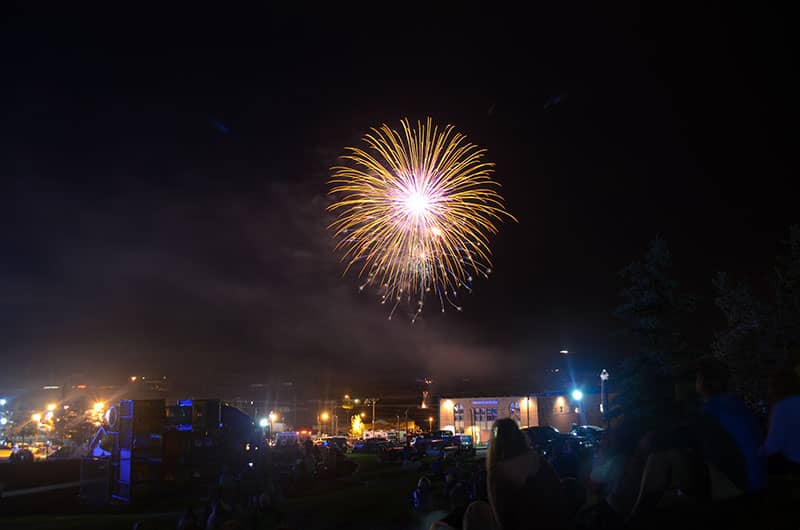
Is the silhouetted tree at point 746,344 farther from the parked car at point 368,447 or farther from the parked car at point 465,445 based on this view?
the parked car at point 368,447

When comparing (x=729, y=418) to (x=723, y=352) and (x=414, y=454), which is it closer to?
(x=723, y=352)

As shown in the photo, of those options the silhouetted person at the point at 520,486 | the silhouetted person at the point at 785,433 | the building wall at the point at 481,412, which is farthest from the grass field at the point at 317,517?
the building wall at the point at 481,412

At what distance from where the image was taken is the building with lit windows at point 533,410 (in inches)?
2135

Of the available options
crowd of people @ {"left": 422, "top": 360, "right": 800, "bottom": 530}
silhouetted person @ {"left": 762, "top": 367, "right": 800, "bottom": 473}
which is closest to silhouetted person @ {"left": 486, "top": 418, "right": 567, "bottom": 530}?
crowd of people @ {"left": 422, "top": 360, "right": 800, "bottom": 530}

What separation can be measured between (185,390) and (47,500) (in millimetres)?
63127

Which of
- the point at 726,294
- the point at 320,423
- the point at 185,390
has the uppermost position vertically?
the point at 726,294

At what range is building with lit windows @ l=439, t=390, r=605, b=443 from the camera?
54219mm

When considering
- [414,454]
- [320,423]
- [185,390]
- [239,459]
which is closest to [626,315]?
[414,454]

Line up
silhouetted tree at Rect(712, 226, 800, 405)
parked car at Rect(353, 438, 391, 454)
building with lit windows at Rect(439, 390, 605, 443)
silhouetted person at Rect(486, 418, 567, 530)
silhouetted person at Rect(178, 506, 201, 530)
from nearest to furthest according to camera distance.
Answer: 1. silhouetted person at Rect(486, 418, 567, 530)
2. silhouetted person at Rect(178, 506, 201, 530)
3. silhouetted tree at Rect(712, 226, 800, 405)
4. parked car at Rect(353, 438, 391, 454)
5. building with lit windows at Rect(439, 390, 605, 443)

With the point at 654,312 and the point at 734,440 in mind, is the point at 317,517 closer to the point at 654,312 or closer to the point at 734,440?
the point at 734,440

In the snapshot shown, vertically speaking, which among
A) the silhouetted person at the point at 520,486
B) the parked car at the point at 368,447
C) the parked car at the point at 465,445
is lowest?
the parked car at the point at 368,447

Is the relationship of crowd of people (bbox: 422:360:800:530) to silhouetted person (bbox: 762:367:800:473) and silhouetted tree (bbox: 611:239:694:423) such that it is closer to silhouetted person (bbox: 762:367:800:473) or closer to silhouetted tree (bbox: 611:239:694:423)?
silhouetted person (bbox: 762:367:800:473)

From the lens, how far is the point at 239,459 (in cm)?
1997

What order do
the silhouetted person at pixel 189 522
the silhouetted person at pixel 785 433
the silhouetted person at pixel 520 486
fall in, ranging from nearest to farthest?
1. the silhouetted person at pixel 520 486
2. the silhouetted person at pixel 785 433
3. the silhouetted person at pixel 189 522
